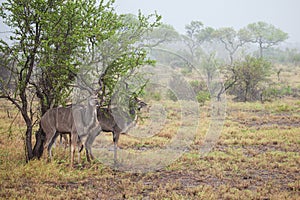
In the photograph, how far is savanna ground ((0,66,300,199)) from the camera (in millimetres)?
7129

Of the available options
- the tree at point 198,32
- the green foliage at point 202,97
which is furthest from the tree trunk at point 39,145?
the tree at point 198,32

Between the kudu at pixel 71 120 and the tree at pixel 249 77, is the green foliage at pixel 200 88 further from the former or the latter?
the kudu at pixel 71 120

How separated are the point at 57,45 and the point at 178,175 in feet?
14.9

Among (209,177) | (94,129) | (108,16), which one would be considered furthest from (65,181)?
(108,16)

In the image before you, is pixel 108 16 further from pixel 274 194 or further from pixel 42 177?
pixel 274 194

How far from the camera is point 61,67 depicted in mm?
8750

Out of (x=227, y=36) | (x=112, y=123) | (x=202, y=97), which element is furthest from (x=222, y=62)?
(x=112, y=123)

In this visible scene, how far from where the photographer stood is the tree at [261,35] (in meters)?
66.2

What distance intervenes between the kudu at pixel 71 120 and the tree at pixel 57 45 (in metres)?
0.42

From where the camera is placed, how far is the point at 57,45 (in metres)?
8.82

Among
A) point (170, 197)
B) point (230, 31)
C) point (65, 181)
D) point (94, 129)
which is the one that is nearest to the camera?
point (170, 197)

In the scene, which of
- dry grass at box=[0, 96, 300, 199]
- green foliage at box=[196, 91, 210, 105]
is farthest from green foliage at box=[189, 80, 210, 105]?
dry grass at box=[0, 96, 300, 199]

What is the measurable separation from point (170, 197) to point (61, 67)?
168 inches

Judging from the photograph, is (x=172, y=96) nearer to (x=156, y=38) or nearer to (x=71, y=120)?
(x=156, y=38)
